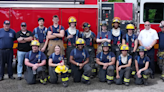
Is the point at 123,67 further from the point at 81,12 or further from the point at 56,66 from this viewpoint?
the point at 81,12

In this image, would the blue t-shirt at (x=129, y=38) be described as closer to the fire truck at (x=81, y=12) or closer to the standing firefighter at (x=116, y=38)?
the standing firefighter at (x=116, y=38)

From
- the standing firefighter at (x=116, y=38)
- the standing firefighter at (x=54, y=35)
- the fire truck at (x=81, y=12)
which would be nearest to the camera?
the standing firefighter at (x=54, y=35)

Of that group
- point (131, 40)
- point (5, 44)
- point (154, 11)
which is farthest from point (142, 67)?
point (5, 44)

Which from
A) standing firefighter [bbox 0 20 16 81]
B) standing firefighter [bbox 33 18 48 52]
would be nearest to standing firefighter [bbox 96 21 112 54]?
standing firefighter [bbox 33 18 48 52]

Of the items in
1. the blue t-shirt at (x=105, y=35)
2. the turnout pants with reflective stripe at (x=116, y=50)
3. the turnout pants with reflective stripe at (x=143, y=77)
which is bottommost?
the turnout pants with reflective stripe at (x=143, y=77)

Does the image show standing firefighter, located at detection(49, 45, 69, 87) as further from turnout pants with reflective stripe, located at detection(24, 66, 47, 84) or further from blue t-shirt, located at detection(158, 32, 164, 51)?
blue t-shirt, located at detection(158, 32, 164, 51)

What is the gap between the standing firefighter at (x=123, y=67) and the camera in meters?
5.74

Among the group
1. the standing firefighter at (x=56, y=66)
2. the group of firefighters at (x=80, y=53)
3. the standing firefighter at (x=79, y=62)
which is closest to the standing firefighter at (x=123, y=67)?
the group of firefighters at (x=80, y=53)

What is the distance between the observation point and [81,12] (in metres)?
6.91

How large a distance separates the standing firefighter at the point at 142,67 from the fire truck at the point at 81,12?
127 cm

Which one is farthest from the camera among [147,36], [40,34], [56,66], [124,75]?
[147,36]

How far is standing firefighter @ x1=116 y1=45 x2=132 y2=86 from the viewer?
18.8 feet

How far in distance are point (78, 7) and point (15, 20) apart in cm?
228

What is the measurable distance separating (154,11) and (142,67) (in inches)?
90.1
